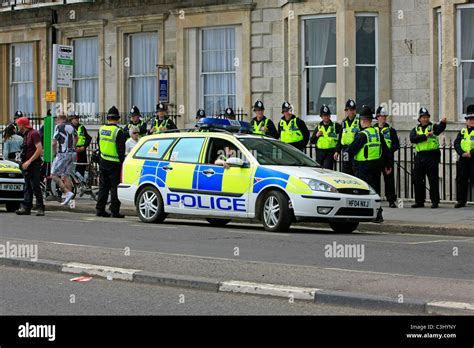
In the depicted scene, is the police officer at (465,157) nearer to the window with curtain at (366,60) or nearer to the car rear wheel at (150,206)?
the window with curtain at (366,60)

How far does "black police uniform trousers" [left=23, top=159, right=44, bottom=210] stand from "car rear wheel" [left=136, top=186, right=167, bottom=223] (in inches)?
89.6

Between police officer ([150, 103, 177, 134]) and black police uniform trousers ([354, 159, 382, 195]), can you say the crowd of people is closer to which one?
black police uniform trousers ([354, 159, 382, 195])

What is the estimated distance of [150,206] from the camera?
1794 centimetres

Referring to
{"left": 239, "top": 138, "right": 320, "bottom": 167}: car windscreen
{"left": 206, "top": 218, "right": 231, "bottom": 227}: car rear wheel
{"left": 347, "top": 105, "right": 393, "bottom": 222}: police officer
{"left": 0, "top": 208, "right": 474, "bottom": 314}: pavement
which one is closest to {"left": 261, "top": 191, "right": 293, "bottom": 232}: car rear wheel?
{"left": 0, "top": 208, "right": 474, "bottom": 314}: pavement

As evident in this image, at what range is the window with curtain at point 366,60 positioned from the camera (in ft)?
79.4

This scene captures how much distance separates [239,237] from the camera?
15336mm

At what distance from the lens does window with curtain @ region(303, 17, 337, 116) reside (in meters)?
24.6

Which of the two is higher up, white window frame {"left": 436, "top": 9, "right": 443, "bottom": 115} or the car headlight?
white window frame {"left": 436, "top": 9, "right": 443, "bottom": 115}

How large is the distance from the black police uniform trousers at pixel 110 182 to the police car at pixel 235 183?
968mm
